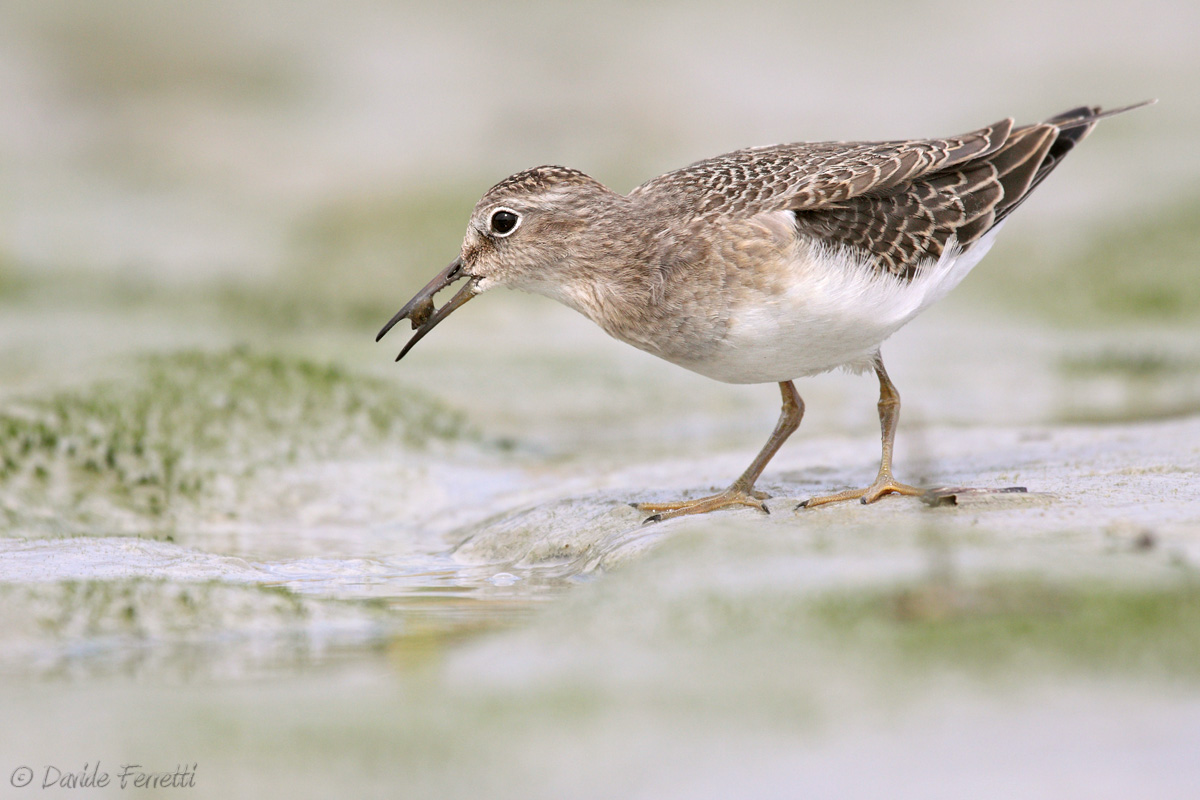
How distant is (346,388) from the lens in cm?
794

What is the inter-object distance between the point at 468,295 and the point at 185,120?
312 inches

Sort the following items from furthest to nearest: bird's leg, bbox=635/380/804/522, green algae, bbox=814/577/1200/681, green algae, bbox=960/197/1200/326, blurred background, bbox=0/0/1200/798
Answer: green algae, bbox=960/197/1200/326, bird's leg, bbox=635/380/804/522, green algae, bbox=814/577/1200/681, blurred background, bbox=0/0/1200/798

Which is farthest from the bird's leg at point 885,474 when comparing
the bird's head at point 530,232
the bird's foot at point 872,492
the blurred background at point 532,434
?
the bird's head at point 530,232

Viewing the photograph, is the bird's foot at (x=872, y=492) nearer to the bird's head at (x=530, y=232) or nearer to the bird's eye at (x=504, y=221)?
the bird's head at (x=530, y=232)

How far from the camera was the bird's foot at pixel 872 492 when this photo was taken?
5.38m

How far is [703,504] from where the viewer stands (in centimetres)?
577

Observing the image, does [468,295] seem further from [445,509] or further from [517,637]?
[517,637]

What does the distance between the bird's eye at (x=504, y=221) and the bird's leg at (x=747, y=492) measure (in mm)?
1421

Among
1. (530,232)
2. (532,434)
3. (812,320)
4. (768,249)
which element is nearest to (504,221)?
(530,232)

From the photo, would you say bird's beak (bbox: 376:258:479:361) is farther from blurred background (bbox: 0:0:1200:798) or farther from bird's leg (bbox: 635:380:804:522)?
bird's leg (bbox: 635:380:804:522)

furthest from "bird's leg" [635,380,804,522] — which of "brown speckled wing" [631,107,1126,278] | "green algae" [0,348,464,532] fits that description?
"green algae" [0,348,464,532]

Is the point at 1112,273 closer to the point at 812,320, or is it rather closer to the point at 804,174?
the point at 804,174

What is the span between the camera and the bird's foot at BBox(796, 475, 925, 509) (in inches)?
212

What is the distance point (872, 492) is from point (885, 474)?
0.23 metres
